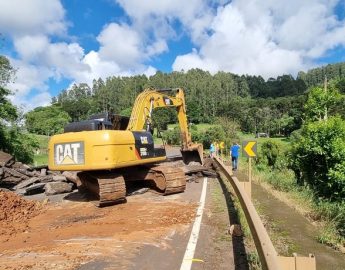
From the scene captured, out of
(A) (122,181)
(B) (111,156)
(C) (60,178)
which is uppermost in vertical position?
(B) (111,156)

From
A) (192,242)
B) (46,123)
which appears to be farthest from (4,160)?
(46,123)

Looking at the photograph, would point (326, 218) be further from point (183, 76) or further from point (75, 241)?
point (183, 76)

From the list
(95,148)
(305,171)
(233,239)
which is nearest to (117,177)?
(95,148)

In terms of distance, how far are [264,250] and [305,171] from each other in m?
15.3

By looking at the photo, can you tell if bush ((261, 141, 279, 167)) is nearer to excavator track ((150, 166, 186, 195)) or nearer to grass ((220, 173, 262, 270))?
excavator track ((150, 166, 186, 195))

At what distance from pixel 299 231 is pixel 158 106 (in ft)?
34.0

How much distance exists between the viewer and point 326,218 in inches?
358

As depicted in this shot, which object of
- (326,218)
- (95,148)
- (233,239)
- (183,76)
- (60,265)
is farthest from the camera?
(183,76)

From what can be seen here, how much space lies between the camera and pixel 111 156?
→ 37.4 feet

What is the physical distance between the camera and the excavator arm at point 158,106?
1537 centimetres

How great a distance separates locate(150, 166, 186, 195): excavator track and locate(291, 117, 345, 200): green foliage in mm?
6256

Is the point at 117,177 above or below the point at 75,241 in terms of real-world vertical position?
above

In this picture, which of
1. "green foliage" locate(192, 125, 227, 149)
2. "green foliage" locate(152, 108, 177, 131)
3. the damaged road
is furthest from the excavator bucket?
"green foliage" locate(152, 108, 177, 131)

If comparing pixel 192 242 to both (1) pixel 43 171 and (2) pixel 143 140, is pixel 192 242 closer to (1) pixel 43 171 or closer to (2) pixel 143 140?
(2) pixel 143 140
